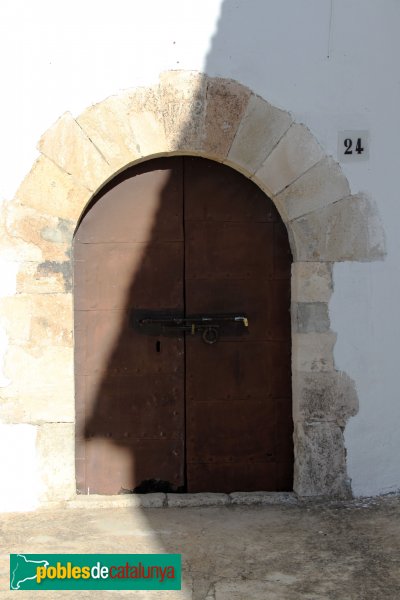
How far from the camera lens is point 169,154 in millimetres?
4941

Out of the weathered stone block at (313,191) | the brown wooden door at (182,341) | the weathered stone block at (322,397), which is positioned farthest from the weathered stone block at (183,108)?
the weathered stone block at (322,397)

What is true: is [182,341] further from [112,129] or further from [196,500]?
[112,129]

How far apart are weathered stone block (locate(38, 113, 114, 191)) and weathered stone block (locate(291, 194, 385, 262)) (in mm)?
1098

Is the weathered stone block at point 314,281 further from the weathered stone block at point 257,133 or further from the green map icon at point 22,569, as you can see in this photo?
the green map icon at point 22,569

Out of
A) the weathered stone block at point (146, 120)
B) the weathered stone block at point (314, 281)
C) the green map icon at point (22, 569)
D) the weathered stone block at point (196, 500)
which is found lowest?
the green map icon at point (22, 569)

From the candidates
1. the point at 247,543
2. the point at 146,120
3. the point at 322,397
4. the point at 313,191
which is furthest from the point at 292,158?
the point at 247,543

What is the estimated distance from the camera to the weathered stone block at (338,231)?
16.1 feet

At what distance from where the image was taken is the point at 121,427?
5.01 m

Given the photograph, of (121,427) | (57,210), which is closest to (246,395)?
(121,427)

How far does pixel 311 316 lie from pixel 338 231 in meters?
0.49

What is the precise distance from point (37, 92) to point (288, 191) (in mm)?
1447

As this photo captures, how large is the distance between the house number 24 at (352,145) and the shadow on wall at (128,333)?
2.79 feet

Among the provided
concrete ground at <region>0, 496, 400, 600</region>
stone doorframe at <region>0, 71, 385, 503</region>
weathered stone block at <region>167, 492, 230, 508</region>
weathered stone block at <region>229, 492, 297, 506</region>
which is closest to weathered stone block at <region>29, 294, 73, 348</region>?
stone doorframe at <region>0, 71, 385, 503</region>

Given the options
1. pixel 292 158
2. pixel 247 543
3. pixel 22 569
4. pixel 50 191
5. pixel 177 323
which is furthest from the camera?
pixel 177 323
